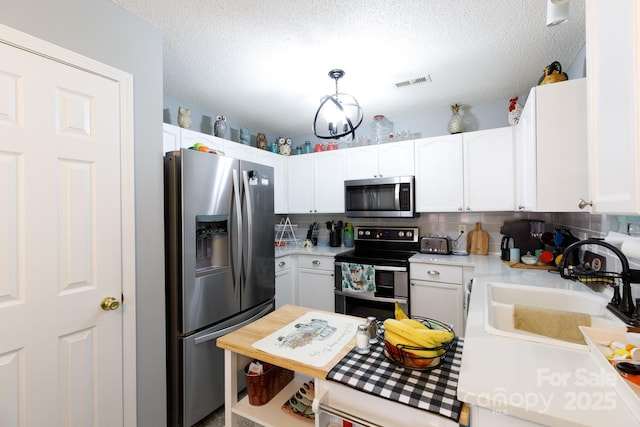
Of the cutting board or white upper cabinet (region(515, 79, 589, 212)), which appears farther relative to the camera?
the cutting board

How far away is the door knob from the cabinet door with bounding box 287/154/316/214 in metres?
2.27

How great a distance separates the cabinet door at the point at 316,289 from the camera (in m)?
2.89

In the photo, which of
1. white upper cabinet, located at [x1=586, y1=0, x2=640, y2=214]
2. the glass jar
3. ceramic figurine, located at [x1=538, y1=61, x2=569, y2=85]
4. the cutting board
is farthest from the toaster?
white upper cabinet, located at [x1=586, y1=0, x2=640, y2=214]

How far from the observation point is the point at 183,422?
5.39ft

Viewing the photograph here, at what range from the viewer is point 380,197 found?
288 cm

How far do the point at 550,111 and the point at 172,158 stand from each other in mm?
2195

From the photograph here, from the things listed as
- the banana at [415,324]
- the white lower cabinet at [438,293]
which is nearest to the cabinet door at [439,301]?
the white lower cabinet at [438,293]

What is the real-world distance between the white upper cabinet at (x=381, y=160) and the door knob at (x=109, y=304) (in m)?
2.37

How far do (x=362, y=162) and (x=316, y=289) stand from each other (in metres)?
1.49

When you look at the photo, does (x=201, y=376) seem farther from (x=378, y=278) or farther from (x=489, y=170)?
(x=489, y=170)

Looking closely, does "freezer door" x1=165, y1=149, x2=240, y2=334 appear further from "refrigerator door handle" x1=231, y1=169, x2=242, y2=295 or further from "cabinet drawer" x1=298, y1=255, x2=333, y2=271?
"cabinet drawer" x1=298, y1=255, x2=333, y2=271

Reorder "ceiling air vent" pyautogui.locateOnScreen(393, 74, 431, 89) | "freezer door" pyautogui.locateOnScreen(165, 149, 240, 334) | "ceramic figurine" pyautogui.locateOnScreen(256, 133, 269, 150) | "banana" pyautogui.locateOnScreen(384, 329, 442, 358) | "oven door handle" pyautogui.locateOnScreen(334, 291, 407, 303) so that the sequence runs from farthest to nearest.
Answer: "ceramic figurine" pyautogui.locateOnScreen(256, 133, 269, 150) → "oven door handle" pyautogui.locateOnScreen(334, 291, 407, 303) → "ceiling air vent" pyautogui.locateOnScreen(393, 74, 431, 89) → "freezer door" pyautogui.locateOnScreen(165, 149, 240, 334) → "banana" pyautogui.locateOnScreen(384, 329, 442, 358)

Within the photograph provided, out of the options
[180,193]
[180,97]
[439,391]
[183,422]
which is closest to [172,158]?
[180,193]

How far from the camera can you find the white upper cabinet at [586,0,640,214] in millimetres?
667
